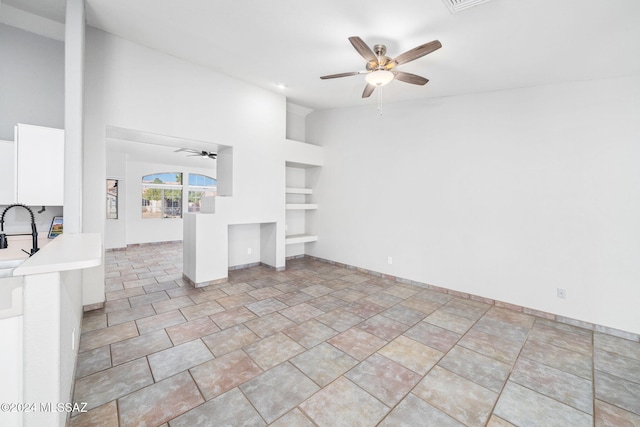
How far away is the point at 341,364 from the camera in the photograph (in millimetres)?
2377

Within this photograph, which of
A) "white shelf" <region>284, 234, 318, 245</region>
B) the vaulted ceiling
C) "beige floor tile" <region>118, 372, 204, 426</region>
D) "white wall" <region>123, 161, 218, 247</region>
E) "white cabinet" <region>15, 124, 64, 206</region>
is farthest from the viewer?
"white wall" <region>123, 161, 218, 247</region>

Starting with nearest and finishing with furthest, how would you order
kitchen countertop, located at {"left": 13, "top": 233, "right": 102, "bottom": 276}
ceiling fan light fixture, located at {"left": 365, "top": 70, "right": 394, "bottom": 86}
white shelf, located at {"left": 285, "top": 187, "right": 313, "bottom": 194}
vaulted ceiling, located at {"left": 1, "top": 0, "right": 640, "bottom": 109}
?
kitchen countertop, located at {"left": 13, "top": 233, "right": 102, "bottom": 276}
vaulted ceiling, located at {"left": 1, "top": 0, "right": 640, "bottom": 109}
ceiling fan light fixture, located at {"left": 365, "top": 70, "right": 394, "bottom": 86}
white shelf, located at {"left": 285, "top": 187, "right": 313, "bottom": 194}

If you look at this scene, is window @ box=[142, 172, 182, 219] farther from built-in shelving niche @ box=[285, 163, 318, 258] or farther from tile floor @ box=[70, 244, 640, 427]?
tile floor @ box=[70, 244, 640, 427]

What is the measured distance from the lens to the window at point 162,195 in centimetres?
843

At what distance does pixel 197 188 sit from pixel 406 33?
8546mm

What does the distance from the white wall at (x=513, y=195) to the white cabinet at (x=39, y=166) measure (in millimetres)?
4298

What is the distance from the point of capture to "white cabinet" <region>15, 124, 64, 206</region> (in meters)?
2.58

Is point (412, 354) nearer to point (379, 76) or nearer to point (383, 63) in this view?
point (379, 76)

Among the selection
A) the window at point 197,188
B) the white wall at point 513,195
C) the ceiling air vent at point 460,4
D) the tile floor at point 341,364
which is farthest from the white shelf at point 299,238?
the window at point 197,188

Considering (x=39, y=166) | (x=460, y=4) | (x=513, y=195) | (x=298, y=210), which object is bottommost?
(x=298, y=210)

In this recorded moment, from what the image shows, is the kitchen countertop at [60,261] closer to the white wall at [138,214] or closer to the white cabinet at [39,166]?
the white cabinet at [39,166]

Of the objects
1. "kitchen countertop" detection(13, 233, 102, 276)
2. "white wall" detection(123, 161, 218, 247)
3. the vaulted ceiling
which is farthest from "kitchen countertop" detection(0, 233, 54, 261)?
"white wall" detection(123, 161, 218, 247)

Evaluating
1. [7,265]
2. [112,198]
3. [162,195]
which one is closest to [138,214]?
[112,198]

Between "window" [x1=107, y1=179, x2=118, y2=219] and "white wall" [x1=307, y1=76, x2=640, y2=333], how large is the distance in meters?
6.92
